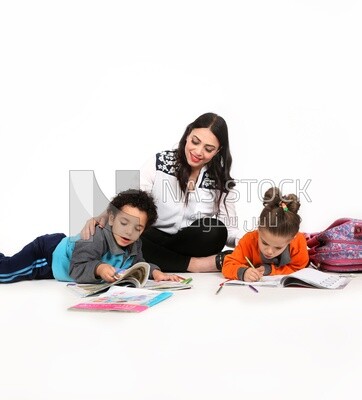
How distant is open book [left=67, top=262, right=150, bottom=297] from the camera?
2.68 metres

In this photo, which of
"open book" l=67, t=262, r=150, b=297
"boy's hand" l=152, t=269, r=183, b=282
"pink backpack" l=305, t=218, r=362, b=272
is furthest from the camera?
"pink backpack" l=305, t=218, r=362, b=272

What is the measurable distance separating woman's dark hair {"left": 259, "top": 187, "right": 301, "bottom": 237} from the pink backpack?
0.42 meters

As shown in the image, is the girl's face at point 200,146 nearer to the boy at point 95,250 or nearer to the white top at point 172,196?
the white top at point 172,196

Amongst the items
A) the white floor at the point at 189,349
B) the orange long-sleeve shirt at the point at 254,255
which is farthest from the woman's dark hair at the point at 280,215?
the white floor at the point at 189,349

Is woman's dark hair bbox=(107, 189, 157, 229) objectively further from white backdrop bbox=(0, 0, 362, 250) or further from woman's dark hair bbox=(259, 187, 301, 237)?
white backdrop bbox=(0, 0, 362, 250)

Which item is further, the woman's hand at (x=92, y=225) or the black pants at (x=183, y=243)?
the black pants at (x=183, y=243)

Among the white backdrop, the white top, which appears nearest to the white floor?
the white top

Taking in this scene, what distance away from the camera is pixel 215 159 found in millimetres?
3428

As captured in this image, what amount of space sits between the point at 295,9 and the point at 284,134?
0.88 meters

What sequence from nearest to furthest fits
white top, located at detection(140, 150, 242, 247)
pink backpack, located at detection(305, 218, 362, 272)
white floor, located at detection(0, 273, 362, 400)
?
white floor, located at detection(0, 273, 362, 400)
pink backpack, located at detection(305, 218, 362, 272)
white top, located at detection(140, 150, 242, 247)

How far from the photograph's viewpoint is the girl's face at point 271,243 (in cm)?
287

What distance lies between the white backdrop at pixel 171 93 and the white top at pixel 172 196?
1116mm

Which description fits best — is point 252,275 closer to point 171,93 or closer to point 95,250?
point 95,250

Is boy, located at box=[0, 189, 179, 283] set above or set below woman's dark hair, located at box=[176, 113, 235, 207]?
below
